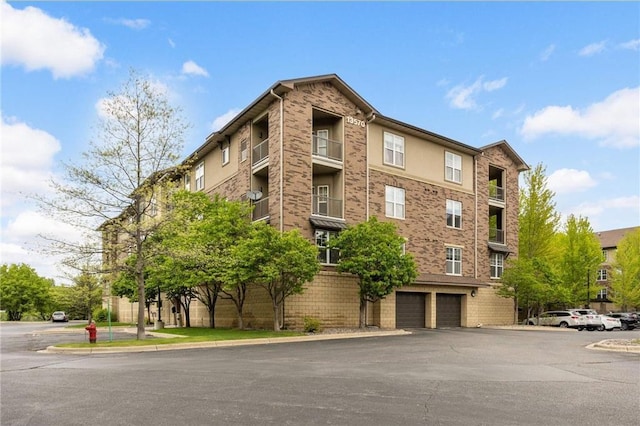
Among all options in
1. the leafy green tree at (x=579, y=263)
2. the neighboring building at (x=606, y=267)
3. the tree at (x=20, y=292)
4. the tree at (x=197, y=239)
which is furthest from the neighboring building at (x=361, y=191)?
the tree at (x=20, y=292)

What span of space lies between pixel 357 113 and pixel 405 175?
508 cm

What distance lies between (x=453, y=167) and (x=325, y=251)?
1255 cm

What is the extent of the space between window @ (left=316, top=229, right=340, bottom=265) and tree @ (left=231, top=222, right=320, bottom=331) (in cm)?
304

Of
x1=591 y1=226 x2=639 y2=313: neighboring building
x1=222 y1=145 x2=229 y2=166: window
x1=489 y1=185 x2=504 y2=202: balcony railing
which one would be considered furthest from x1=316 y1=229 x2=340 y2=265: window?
x1=591 y1=226 x2=639 y2=313: neighboring building

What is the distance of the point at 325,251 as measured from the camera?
26500 mm

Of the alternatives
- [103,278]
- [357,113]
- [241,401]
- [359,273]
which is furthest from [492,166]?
[241,401]

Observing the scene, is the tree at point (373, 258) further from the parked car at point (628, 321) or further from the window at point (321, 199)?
the parked car at point (628, 321)

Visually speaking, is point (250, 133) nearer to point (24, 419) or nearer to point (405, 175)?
point (405, 175)

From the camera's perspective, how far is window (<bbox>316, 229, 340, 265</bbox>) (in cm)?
2635

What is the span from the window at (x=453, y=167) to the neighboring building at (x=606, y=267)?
124ft

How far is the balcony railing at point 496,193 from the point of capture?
3766 centimetres

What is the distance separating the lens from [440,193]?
32781 mm

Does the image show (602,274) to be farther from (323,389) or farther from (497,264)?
(323,389)

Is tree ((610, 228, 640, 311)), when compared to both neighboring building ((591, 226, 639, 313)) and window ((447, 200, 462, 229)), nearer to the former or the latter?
neighboring building ((591, 226, 639, 313))
